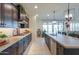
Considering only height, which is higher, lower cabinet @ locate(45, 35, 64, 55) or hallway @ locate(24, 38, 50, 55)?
lower cabinet @ locate(45, 35, 64, 55)

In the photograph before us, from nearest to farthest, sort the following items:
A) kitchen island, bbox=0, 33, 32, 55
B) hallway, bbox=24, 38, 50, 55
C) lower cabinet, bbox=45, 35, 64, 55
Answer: kitchen island, bbox=0, 33, 32, 55 < lower cabinet, bbox=45, 35, 64, 55 < hallway, bbox=24, 38, 50, 55

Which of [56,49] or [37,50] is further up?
[56,49]

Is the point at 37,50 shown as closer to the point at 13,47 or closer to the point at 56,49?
the point at 56,49

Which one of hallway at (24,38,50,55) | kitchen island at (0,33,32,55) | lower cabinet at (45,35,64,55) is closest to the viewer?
kitchen island at (0,33,32,55)

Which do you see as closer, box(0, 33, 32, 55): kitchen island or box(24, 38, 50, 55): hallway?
box(0, 33, 32, 55): kitchen island

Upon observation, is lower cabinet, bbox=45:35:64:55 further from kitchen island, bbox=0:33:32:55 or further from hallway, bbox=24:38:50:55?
kitchen island, bbox=0:33:32:55

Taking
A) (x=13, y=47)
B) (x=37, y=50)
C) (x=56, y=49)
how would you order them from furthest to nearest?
1. (x=37, y=50)
2. (x=56, y=49)
3. (x=13, y=47)

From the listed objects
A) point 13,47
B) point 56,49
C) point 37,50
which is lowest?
point 37,50

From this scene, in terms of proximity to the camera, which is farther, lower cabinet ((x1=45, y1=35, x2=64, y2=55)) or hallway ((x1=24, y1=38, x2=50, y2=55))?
hallway ((x1=24, y1=38, x2=50, y2=55))

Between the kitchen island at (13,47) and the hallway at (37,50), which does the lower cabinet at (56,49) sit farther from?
the kitchen island at (13,47)

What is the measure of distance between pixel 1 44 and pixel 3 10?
3.00 feet

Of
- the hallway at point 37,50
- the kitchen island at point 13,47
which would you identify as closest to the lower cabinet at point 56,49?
the hallway at point 37,50

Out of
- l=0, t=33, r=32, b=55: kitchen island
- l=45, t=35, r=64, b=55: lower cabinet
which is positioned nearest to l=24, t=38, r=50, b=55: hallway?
l=45, t=35, r=64, b=55: lower cabinet

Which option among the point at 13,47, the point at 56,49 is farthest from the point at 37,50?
the point at 13,47
